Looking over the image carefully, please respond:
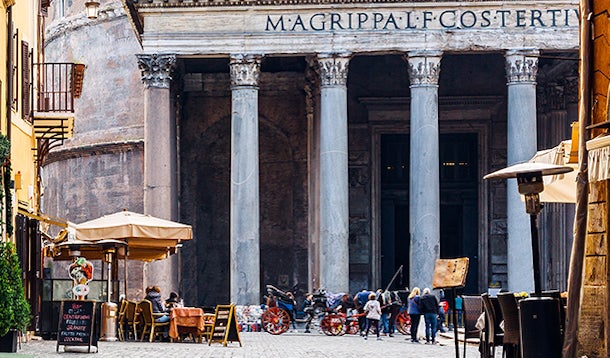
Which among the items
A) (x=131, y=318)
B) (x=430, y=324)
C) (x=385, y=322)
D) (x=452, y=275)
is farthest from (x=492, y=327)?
(x=385, y=322)

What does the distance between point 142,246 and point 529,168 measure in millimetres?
14886

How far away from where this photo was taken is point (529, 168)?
15.5m

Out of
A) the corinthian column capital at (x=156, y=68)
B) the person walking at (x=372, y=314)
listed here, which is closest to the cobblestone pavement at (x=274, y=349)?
the person walking at (x=372, y=314)

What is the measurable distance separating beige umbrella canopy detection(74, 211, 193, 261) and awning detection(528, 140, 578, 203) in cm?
1152

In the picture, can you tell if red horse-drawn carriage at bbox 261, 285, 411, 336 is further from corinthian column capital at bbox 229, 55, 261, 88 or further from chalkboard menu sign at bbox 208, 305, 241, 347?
chalkboard menu sign at bbox 208, 305, 241, 347

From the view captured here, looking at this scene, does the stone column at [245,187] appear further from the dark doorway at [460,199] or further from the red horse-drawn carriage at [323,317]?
the dark doorway at [460,199]

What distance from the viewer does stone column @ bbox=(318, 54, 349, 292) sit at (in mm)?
36625

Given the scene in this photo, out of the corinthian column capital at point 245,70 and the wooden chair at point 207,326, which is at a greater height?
the corinthian column capital at point 245,70

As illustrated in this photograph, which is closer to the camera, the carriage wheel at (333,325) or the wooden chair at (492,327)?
the wooden chair at (492,327)

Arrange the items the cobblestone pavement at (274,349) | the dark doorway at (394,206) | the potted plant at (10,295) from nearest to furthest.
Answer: the potted plant at (10,295) → the cobblestone pavement at (274,349) → the dark doorway at (394,206)

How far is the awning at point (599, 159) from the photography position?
12.8 m

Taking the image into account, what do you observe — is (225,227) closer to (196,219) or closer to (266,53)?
(196,219)

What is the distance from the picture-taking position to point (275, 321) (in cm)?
3462

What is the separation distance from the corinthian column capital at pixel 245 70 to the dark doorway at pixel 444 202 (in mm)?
8013
